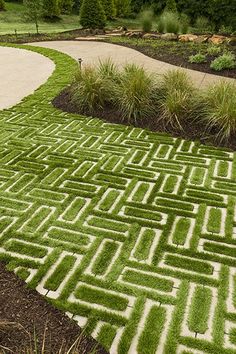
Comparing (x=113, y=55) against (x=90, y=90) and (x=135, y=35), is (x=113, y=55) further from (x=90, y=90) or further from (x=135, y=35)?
(x=90, y=90)

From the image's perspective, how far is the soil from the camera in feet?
38.5

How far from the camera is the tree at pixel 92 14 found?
2173cm

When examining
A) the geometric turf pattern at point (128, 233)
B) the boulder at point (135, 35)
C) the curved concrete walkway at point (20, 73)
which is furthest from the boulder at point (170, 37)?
the geometric turf pattern at point (128, 233)

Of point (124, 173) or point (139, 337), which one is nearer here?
point (139, 337)

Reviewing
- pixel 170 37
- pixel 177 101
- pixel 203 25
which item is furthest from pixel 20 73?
pixel 203 25

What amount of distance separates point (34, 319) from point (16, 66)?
469 inches

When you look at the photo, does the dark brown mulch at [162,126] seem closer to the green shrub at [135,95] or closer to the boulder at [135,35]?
the green shrub at [135,95]

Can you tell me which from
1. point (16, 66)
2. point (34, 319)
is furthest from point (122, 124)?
point (16, 66)

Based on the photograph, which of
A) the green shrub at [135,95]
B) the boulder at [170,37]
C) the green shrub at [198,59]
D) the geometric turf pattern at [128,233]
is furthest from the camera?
the boulder at [170,37]

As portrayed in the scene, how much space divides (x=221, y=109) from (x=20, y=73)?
822 cm

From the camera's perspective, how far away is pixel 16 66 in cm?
1337

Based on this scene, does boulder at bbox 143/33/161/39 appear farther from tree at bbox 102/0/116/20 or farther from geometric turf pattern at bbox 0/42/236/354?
geometric turf pattern at bbox 0/42/236/354

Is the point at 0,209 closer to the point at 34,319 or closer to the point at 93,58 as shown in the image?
the point at 34,319

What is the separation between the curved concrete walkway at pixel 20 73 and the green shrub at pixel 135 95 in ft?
10.6
